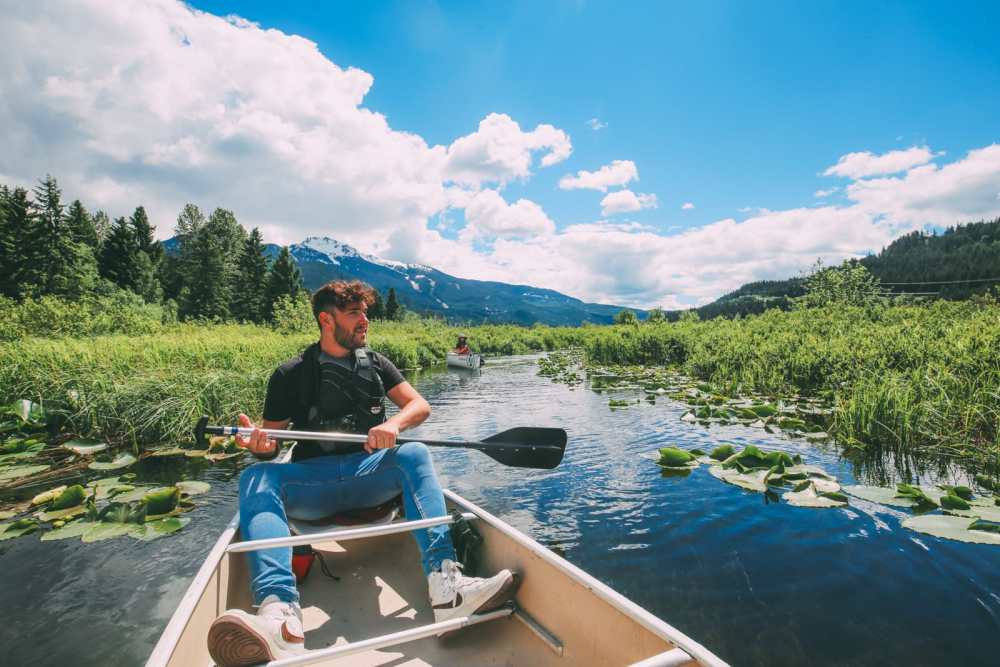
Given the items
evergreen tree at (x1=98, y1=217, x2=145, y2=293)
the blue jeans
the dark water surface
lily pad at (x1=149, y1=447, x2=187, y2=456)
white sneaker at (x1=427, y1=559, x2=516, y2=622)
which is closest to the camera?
white sneaker at (x1=427, y1=559, x2=516, y2=622)

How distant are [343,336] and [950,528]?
4.62m

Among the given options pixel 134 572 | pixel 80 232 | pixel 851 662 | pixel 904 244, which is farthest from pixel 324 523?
pixel 904 244

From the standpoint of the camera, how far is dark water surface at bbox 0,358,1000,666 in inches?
118

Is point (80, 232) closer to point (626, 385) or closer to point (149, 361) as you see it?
point (149, 361)

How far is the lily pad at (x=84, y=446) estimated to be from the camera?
6.70 m

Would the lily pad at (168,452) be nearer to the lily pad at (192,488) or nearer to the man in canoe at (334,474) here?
the lily pad at (192,488)

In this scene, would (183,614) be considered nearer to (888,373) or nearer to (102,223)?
(888,373)

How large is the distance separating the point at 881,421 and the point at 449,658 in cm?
630

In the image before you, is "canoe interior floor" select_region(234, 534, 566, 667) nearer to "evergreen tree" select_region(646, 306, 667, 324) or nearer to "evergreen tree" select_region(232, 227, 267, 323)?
"evergreen tree" select_region(646, 306, 667, 324)

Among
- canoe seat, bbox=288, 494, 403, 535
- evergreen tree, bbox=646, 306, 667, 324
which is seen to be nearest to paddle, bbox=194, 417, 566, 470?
canoe seat, bbox=288, 494, 403, 535

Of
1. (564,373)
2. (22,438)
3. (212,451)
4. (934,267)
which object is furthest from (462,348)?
(934,267)

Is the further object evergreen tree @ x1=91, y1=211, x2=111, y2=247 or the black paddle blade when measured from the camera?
evergreen tree @ x1=91, y1=211, x2=111, y2=247

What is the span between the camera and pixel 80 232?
156ft

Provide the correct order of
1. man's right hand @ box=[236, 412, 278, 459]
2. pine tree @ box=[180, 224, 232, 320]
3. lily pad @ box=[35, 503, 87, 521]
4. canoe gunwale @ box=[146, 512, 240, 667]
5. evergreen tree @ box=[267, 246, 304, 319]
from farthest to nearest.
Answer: evergreen tree @ box=[267, 246, 304, 319] → pine tree @ box=[180, 224, 232, 320] → lily pad @ box=[35, 503, 87, 521] → man's right hand @ box=[236, 412, 278, 459] → canoe gunwale @ box=[146, 512, 240, 667]
